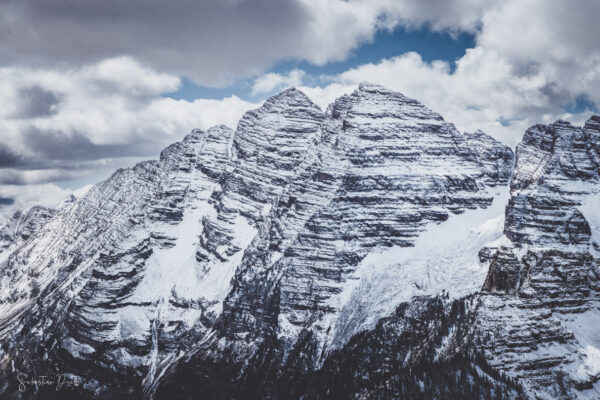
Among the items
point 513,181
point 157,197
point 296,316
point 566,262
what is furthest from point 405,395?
point 157,197

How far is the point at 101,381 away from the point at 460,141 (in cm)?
12136

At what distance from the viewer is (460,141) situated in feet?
360

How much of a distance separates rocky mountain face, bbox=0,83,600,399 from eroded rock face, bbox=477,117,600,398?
0.86ft

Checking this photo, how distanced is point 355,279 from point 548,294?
38.6m

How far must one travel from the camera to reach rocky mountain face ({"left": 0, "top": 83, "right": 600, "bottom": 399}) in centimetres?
5881

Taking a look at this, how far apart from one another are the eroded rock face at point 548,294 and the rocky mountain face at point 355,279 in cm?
26

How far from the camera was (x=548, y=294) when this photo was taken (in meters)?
58.8
